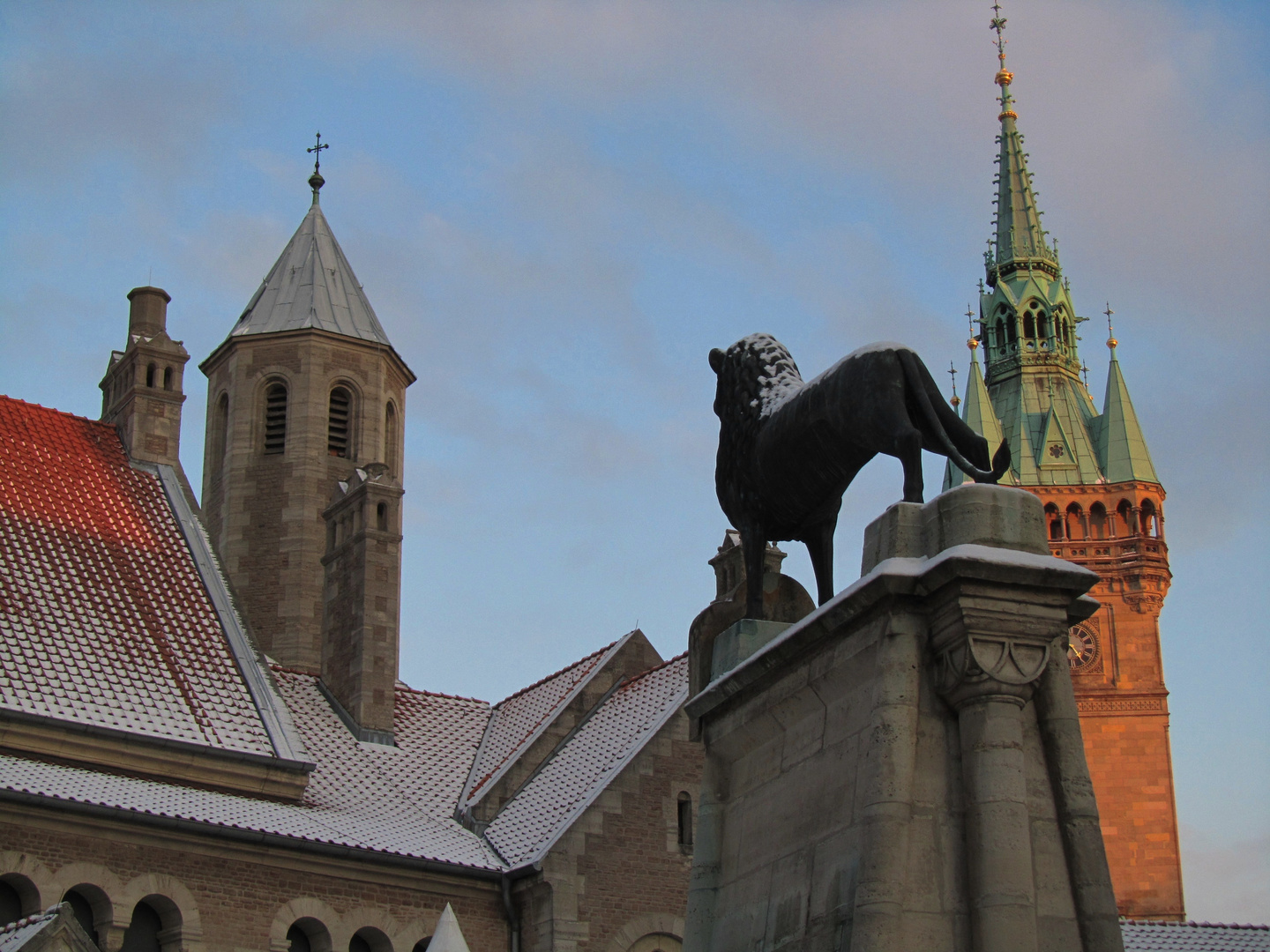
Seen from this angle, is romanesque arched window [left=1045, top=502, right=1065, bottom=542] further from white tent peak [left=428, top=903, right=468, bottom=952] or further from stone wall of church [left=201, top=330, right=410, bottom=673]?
white tent peak [left=428, top=903, right=468, bottom=952]

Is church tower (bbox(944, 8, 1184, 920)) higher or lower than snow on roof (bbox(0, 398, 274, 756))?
higher

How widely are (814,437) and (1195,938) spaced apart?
16.6m

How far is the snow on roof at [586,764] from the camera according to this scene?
23938mm

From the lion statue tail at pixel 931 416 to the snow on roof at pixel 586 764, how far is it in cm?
1520

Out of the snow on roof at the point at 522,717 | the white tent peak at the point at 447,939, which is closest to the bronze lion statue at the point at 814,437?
the white tent peak at the point at 447,939

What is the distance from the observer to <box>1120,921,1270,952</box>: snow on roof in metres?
22.7

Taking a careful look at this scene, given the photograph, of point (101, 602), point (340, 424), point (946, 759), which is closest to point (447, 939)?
point (101, 602)

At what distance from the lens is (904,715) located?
8.19 metres

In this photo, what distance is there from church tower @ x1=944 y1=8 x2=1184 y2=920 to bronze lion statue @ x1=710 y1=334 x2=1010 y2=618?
52622mm

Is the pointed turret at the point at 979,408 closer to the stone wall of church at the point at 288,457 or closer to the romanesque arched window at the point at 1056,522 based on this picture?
the romanesque arched window at the point at 1056,522

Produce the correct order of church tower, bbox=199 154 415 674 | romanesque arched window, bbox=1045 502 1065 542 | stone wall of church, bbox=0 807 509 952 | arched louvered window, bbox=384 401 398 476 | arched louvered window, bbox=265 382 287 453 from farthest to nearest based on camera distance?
romanesque arched window, bbox=1045 502 1065 542 < arched louvered window, bbox=384 401 398 476 < arched louvered window, bbox=265 382 287 453 < church tower, bbox=199 154 415 674 < stone wall of church, bbox=0 807 509 952

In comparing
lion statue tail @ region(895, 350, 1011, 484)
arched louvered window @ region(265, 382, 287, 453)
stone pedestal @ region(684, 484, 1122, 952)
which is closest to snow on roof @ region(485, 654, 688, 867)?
arched louvered window @ region(265, 382, 287, 453)

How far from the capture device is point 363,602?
27828mm

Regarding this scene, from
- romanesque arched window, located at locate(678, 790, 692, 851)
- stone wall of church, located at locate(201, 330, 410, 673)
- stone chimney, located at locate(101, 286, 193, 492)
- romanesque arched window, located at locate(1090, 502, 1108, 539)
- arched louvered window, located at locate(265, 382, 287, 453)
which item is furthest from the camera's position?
romanesque arched window, located at locate(1090, 502, 1108, 539)
